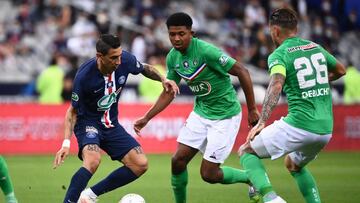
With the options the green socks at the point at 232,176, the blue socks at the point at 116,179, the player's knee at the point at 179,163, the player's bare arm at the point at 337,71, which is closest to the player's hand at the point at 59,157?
the blue socks at the point at 116,179

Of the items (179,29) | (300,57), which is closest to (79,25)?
(179,29)

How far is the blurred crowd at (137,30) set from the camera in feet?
78.3

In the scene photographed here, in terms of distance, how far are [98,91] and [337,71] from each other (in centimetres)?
271

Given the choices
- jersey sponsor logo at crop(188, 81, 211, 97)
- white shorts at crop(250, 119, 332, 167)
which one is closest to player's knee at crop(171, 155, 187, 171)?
jersey sponsor logo at crop(188, 81, 211, 97)

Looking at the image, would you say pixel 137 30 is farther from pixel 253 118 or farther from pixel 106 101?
pixel 253 118

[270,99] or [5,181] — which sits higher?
[270,99]

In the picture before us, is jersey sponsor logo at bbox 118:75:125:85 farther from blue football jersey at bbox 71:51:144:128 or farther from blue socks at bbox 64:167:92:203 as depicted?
blue socks at bbox 64:167:92:203

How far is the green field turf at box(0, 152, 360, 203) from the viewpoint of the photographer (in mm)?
11844

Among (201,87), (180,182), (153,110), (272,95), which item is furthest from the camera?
(153,110)

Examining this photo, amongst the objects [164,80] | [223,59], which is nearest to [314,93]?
[223,59]

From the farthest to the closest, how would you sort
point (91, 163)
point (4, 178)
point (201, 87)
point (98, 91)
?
point (201, 87)
point (4, 178)
point (98, 91)
point (91, 163)

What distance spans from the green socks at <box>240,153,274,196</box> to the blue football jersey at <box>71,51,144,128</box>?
70.4 inches

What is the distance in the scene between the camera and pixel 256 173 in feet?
28.8

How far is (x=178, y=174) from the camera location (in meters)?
10.3
